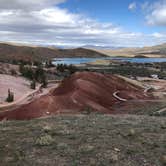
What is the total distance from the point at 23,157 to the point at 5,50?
16195 centimetres

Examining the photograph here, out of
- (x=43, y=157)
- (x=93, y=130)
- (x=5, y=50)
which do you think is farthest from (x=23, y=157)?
(x=5, y=50)

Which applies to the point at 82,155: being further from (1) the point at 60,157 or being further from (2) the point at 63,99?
(2) the point at 63,99

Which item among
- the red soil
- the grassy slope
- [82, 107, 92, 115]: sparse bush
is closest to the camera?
the grassy slope

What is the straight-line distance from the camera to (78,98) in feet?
90.2

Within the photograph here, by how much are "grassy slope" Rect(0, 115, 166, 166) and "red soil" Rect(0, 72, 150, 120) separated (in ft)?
30.8

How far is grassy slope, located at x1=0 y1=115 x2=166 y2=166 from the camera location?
27.4 ft

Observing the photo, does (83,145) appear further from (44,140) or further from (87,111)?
(87,111)

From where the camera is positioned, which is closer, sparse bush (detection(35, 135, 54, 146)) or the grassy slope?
the grassy slope

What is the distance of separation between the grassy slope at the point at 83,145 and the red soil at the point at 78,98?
9385 millimetres

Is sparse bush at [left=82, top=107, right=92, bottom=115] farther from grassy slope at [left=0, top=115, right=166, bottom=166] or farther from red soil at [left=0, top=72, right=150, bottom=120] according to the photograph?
grassy slope at [left=0, top=115, right=166, bottom=166]

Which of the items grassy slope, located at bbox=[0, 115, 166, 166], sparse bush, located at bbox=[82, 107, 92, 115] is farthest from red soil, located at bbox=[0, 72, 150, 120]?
grassy slope, located at bbox=[0, 115, 166, 166]

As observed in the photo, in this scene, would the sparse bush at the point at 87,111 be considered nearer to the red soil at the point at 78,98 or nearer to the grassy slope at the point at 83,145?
the red soil at the point at 78,98

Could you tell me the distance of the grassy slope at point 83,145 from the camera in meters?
8.36

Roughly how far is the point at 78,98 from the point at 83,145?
17834 mm
